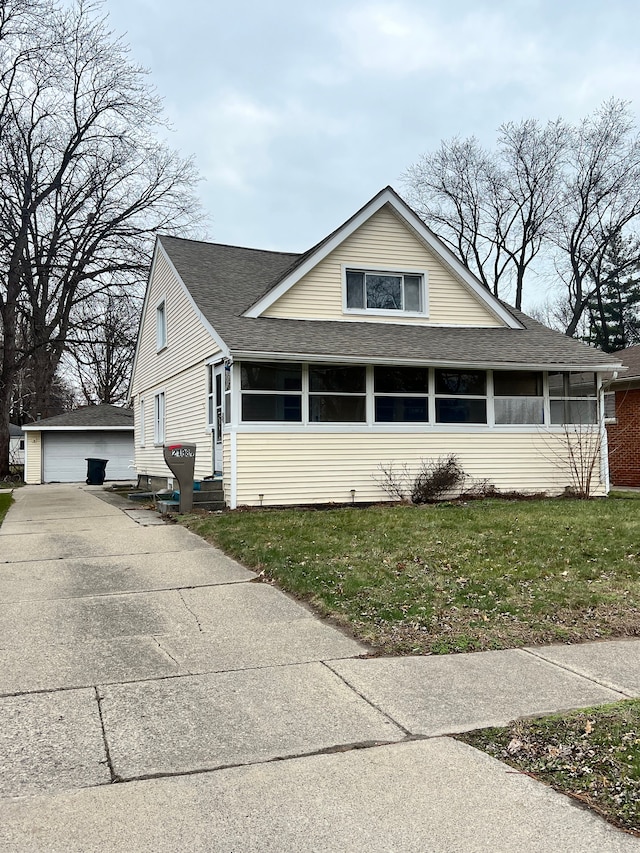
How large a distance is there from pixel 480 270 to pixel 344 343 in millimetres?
24458

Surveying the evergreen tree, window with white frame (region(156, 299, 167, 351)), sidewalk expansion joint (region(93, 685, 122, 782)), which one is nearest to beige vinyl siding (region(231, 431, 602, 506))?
window with white frame (region(156, 299, 167, 351))

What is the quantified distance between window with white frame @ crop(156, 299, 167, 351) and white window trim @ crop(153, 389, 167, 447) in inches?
52.9

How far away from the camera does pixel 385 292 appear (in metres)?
16.9

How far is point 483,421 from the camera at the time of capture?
1606 centimetres

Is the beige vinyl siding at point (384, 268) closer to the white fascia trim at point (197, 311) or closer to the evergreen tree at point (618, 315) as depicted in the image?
the white fascia trim at point (197, 311)

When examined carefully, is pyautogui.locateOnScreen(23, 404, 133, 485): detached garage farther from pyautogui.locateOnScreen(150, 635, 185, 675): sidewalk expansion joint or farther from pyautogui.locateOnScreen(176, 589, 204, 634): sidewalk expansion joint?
pyautogui.locateOnScreen(150, 635, 185, 675): sidewalk expansion joint

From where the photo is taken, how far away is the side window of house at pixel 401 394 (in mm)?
15312

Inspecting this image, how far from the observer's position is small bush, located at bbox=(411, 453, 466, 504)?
49.5 ft

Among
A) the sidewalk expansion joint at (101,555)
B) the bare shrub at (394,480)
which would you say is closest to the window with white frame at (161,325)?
the bare shrub at (394,480)

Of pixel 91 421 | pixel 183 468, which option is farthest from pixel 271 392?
pixel 91 421

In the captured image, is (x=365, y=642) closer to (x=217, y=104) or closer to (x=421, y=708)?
(x=421, y=708)

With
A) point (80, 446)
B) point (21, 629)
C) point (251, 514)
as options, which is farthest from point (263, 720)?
point (80, 446)

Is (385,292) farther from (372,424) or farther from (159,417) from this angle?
(159,417)

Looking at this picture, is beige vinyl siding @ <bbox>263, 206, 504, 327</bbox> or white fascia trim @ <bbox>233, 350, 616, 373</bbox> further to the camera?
beige vinyl siding @ <bbox>263, 206, 504, 327</bbox>
